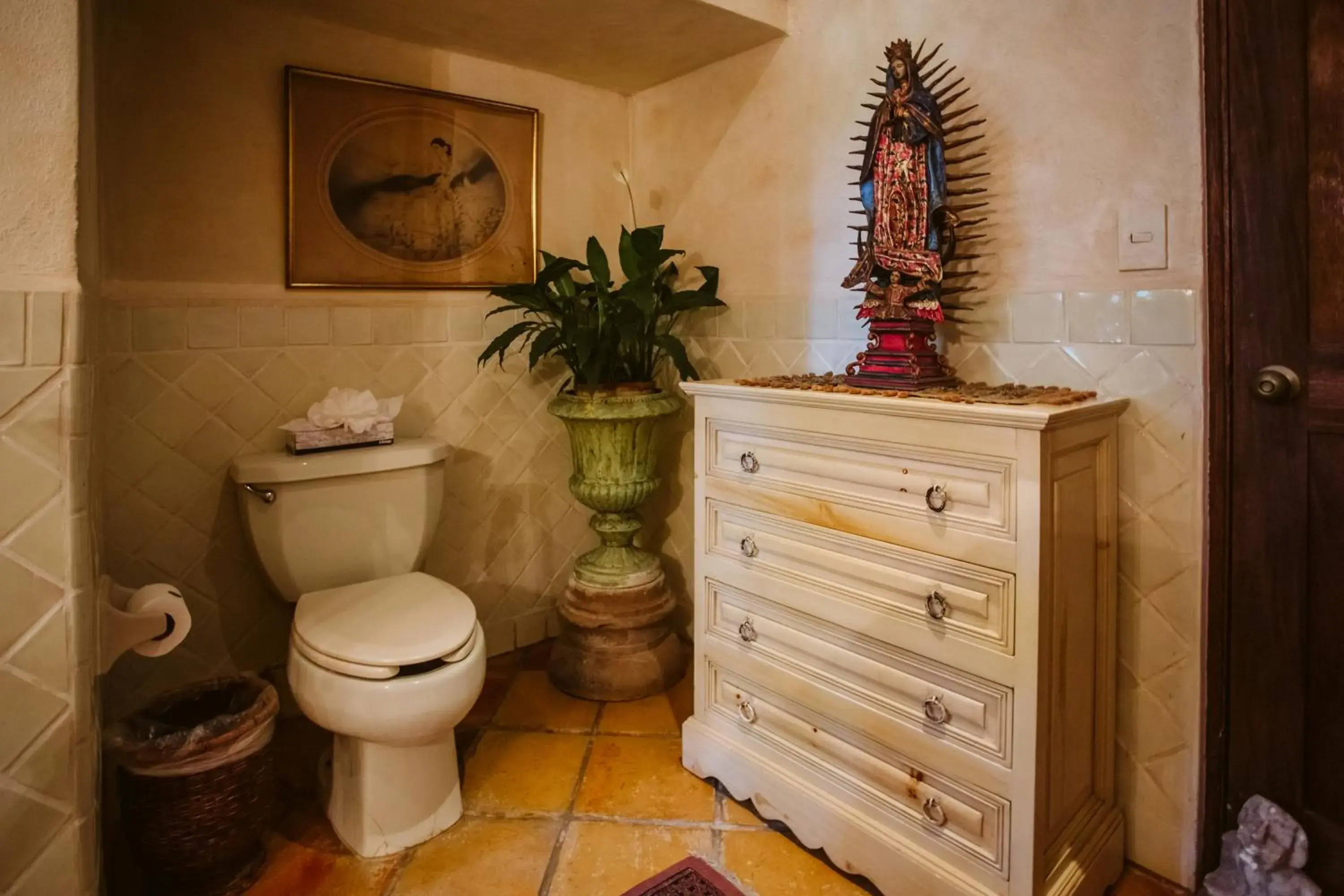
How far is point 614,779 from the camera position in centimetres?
187

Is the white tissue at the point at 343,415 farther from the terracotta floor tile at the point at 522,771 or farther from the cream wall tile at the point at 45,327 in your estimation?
the terracotta floor tile at the point at 522,771

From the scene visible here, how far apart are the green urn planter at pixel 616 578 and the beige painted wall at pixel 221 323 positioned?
1.31ft

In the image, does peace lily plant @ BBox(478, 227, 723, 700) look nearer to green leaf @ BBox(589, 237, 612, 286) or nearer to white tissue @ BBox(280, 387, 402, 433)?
green leaf @ BBox(589, 237, 612, 286)

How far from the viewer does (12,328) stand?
3.60 ft

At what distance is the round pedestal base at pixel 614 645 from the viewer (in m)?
2.25

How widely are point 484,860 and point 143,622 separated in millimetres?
807

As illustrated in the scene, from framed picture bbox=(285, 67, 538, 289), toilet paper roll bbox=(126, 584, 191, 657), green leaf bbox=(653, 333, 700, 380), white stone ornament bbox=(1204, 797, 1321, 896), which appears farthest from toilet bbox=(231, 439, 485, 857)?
white stone ornament bbox=(1204, 797, 1321, 896)

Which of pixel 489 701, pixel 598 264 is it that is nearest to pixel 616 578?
pixel 489 701

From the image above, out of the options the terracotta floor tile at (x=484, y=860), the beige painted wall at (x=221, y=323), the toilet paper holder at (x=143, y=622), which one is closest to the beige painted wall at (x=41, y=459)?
the toilet paper holder at (x=143, y=622)

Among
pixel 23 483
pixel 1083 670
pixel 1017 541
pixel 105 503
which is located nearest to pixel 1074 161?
pixel 1017 541

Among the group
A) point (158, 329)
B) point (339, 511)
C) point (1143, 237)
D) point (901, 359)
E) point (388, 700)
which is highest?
point (1143, 237)

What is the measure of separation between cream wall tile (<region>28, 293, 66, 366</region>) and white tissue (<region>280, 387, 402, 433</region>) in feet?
2.51

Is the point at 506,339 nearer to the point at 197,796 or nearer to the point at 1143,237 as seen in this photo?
the point at 197,796

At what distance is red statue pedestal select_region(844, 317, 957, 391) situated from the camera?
1.55 meters
